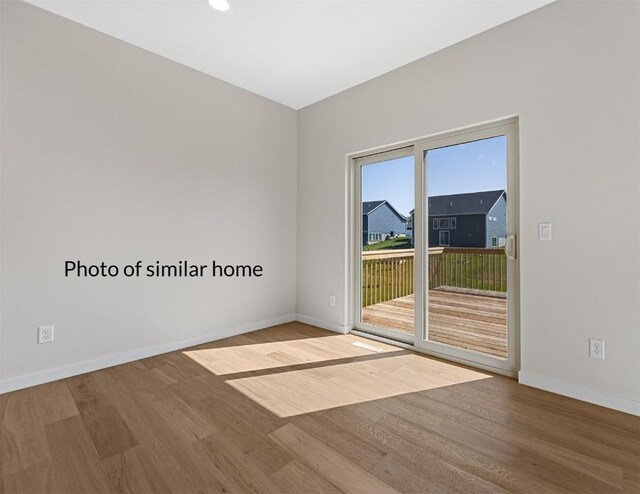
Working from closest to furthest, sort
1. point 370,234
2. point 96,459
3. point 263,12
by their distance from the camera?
point 96,459, point 263,12, point 370,234

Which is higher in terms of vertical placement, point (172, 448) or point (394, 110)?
point (394, 110)

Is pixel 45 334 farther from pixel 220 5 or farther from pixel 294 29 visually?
pixel 294 29

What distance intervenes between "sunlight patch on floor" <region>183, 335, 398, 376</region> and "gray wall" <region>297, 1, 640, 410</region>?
1355mm

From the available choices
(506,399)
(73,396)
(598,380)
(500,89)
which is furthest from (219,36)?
(598,380)

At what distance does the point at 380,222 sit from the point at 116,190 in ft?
8.15

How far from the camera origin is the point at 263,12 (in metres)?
2.33

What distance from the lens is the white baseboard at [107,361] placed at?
86.9 inches

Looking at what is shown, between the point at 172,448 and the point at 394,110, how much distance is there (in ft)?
10.4

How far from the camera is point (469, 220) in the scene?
2680 millimetres

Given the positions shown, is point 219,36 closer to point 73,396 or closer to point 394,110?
point 394,110

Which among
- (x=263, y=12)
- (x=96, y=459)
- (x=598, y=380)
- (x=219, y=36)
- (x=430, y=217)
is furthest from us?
(x=430, y=217)

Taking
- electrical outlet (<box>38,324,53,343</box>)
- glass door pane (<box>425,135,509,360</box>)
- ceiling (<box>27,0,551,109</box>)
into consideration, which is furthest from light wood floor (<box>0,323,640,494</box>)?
ceiling (<box>27,0,551,109</box>)

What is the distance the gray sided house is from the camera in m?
2.54

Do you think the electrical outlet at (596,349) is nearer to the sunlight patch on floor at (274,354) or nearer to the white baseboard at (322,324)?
the sunlight patch on floor at (274,354)
